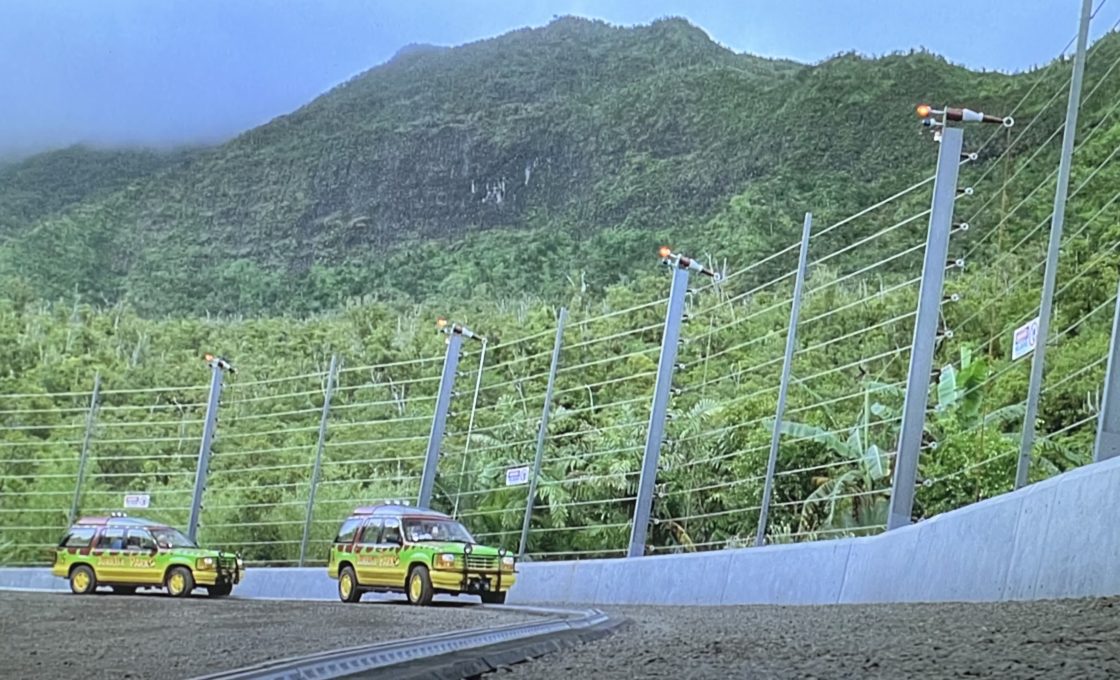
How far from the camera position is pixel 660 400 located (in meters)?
12.0

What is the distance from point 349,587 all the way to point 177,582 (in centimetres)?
242

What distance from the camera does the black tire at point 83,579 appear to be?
1533 cm

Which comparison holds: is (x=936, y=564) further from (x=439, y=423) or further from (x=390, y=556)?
(x=439, y=423)

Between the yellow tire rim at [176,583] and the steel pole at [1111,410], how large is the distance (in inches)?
462

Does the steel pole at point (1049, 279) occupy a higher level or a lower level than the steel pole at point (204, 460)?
higher

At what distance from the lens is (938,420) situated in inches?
746

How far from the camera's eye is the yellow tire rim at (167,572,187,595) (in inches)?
581

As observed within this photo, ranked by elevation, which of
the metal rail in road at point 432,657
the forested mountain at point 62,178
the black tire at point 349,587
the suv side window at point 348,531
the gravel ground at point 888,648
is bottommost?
the black tire at point 349,587

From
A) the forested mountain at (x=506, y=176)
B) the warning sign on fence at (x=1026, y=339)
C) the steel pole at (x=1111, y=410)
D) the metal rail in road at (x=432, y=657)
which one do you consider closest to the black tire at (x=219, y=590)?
the metal rail in road at (x=432, y=657)

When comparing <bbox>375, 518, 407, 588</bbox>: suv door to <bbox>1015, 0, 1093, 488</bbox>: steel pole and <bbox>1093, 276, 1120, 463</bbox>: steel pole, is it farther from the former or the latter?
<bbox>1093, 276, 1120, 463</bbox>: steel pole

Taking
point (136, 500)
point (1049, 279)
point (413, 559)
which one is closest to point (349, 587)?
point (413, 559)

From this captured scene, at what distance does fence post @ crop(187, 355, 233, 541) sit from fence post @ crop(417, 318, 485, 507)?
403 centimetres

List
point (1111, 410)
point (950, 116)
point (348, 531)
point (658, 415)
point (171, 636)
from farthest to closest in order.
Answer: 1. point (348, 531)
2. point (658, 415)
3. point (950, 116)
4. point (171, 636)
5. point (1111, 410)

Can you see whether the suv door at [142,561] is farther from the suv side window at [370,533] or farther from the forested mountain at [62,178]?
the forested mountain at [62,178]
